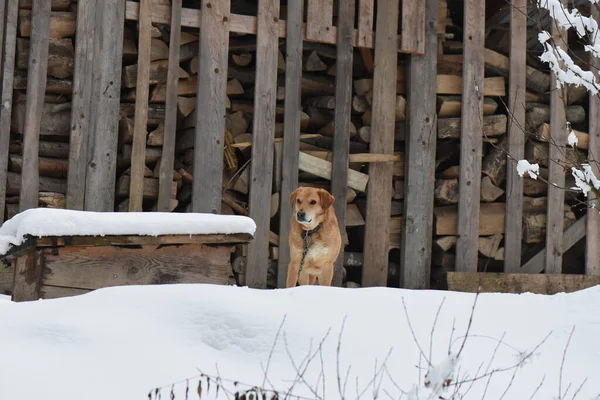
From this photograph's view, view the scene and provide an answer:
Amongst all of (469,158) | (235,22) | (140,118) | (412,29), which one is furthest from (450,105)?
(140,118)

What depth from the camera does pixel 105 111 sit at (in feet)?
23.3

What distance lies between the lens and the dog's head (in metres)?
6.88

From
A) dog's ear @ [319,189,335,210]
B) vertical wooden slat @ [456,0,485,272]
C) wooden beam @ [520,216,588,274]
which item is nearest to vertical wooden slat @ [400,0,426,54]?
vertical wooden slat @ [456,0,485,272]

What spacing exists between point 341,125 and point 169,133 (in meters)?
1.57

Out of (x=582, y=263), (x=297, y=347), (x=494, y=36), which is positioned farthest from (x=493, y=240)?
(x=297, y=347)

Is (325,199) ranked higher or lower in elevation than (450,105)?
lower

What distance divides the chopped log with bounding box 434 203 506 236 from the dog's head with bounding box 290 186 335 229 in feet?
5.30

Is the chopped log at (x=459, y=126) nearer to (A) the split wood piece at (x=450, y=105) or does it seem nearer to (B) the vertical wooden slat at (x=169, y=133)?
(A) the split wood piece at (x=450, y=105)

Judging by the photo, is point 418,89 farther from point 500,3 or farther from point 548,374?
point 548,374

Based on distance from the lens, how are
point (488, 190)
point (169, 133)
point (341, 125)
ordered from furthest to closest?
1. point (488, 190)
2. point (341, 125)
3. point (169, 133)

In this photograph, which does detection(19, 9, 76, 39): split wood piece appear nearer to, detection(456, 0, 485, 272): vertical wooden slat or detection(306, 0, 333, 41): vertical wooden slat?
detection(306, 0, 333, 41): vertical wooden slat

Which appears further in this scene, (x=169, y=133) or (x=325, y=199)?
(x=169, y=133)

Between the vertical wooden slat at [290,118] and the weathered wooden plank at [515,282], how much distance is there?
1627 mm

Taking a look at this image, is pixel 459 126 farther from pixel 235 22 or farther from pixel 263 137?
pixel 235 22
